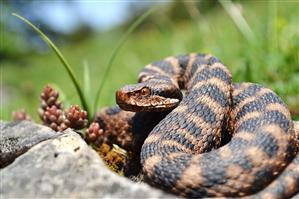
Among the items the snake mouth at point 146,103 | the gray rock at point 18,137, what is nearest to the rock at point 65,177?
the gray rock at point 18,137

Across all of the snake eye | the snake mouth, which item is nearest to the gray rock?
the snake mouth

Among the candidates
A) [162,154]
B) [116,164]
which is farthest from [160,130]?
[116,164]

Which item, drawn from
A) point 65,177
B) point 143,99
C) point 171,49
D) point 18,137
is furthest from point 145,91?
point 171,49

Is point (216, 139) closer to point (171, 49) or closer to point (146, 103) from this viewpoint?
point (146, 103)

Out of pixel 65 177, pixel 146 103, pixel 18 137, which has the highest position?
pixel 146 103

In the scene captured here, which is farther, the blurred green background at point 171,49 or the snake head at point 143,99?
the blurred green background at point 171,49

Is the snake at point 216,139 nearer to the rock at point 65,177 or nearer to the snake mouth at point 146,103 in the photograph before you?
the snake mouth at point 146,103
